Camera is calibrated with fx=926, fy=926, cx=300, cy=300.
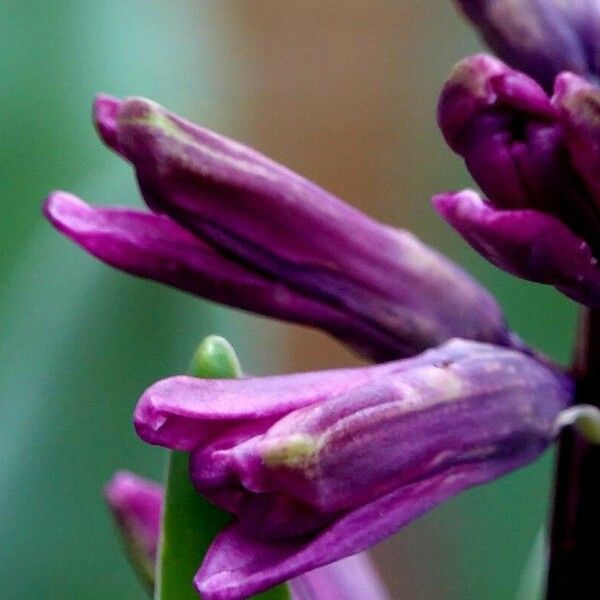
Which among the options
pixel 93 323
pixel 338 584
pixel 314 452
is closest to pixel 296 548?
pixel 314 452

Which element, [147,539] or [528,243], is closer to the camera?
[528,243]

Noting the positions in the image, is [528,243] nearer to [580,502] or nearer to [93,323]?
[580,502]

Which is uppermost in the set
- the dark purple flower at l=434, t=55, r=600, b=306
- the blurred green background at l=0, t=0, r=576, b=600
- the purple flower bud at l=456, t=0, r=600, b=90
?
the purple flower bud at l=456, t=0, r=600, b=90

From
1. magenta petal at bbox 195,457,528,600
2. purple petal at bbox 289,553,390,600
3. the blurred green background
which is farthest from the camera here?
the blurred green background

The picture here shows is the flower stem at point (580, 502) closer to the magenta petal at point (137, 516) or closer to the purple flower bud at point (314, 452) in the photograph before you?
the purple flower bud at point (314, 452)

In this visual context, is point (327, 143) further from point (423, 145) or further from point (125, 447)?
point (125, 447)

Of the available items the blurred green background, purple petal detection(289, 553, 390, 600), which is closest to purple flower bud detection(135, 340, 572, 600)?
purple petal detection(289, 553, 390, 600)

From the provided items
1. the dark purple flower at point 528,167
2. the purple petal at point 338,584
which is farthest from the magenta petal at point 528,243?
the purple petal at point 338,584

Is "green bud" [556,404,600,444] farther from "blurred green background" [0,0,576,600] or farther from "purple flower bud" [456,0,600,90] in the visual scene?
"blurred green background" [0,0,576,600]
